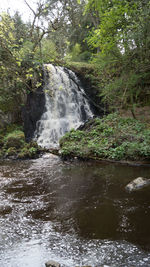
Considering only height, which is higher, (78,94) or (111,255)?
(78,94)

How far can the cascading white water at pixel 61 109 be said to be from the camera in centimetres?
1114

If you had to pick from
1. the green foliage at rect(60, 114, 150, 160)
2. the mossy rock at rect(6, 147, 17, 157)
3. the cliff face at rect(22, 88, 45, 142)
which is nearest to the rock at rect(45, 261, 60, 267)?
the green foliage at rect(60, 114, 150, 160)

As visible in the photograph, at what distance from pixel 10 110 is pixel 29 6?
9.06 metres

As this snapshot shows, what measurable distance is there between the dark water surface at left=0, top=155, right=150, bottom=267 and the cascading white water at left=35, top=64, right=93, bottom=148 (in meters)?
5.39

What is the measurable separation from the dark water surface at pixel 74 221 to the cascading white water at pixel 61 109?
5.39 m

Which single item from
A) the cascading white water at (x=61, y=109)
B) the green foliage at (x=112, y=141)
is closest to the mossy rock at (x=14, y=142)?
the cascading white water at (x=61, y=109)

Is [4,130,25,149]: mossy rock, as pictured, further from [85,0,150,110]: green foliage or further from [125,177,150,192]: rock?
[125,177,150,192]: rock

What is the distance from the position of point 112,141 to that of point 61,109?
5.45 m

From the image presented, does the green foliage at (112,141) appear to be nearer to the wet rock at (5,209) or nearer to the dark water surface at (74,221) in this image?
the dark water surface at (74,221)

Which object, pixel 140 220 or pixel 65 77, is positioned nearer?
pixel 140 220

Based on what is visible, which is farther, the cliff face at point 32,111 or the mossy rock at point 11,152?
the cliff face at point 32,111

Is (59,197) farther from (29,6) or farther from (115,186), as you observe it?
(29,6)

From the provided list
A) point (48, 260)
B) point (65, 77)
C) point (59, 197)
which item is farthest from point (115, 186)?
point (65, 77)

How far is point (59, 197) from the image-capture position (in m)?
4.39
